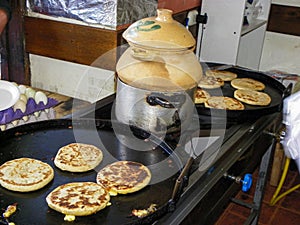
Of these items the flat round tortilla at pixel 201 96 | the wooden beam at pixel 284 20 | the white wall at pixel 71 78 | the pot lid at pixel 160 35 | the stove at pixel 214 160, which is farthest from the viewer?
the wooden beam at pixel 284 20

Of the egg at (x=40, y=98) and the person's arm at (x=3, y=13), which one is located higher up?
the person's arm at (x=3, y=13)

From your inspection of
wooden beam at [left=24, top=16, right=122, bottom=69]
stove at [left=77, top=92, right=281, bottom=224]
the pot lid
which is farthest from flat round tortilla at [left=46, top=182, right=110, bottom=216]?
wooden beam at [left=24, top=16, right=122, bottom=69]

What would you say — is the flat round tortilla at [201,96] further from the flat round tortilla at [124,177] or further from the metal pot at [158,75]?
the flat round tortilla at [124,177]

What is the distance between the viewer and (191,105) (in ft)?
3.87

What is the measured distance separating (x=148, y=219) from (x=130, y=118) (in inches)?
16.6

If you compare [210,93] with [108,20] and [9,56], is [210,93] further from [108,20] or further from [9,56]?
[9,56]

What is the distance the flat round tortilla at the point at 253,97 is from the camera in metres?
1.51

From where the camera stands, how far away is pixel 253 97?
5.06 feet

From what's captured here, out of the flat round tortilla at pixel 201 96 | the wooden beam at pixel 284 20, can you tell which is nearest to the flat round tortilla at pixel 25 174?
the flat round tortilla at pixel 201 96

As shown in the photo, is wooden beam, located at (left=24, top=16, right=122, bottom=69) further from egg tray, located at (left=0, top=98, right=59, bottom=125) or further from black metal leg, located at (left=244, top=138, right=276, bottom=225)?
black metal leg, located at (left=244, top=138, right=276, bottom=225)

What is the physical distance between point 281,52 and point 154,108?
2423 millimetres

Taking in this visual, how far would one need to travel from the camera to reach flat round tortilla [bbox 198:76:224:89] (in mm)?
1640

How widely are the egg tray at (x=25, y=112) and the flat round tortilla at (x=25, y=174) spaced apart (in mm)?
417

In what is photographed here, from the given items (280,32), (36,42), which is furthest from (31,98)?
(280,32)
